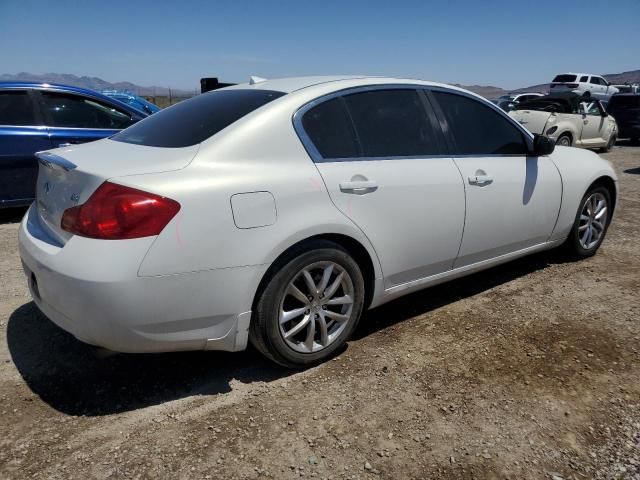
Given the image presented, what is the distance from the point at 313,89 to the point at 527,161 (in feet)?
6.04

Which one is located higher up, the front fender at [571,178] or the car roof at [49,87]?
the car roof at [49,87]

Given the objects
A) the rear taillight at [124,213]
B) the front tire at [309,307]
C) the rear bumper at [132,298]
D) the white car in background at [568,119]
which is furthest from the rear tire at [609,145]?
the rear taillight at [124,213]

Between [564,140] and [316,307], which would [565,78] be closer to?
[564,140]

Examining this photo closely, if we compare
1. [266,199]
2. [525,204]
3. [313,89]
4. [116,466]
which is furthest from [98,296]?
[525,204]

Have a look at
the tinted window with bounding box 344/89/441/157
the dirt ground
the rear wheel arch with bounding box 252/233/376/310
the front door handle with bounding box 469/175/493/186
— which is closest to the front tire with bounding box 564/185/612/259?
the dirt ground

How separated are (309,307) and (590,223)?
10.3 feet

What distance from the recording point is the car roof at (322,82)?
114 inches

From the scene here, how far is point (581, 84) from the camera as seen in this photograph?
1088 inches

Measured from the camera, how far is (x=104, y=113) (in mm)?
5996

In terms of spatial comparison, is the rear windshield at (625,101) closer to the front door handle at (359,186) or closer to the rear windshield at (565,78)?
the rear windshield at (565,78)

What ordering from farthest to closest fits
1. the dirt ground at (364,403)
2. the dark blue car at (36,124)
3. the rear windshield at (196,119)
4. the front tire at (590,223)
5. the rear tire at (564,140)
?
the rear tire at (564,140), the dark blue car at (36,124), the front tire at (590,223), the rear windshield at (196,119), the dirt ground at (364,403)

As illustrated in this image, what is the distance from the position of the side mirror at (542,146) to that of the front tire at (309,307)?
1.91 metres

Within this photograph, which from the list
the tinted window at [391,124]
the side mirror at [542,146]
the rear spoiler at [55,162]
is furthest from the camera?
the side mirror at [542,146]

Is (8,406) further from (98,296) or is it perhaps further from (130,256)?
(130,256)
